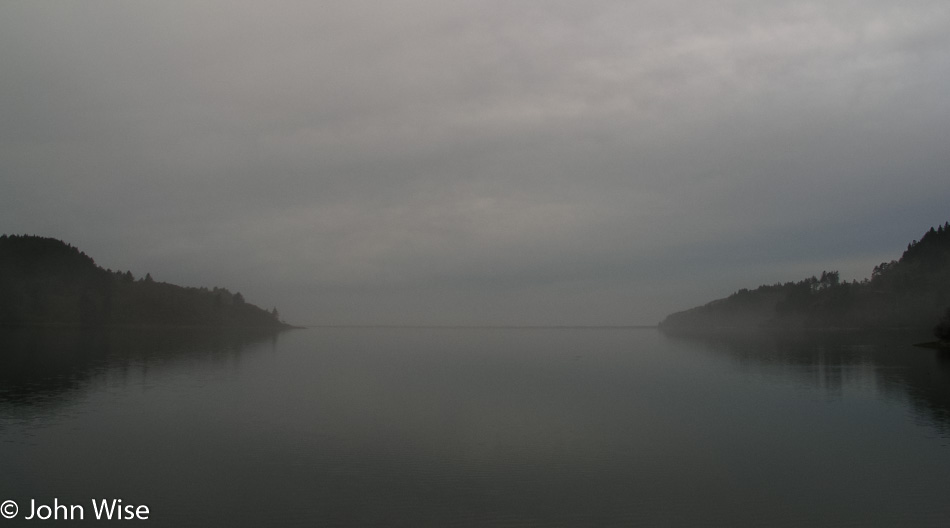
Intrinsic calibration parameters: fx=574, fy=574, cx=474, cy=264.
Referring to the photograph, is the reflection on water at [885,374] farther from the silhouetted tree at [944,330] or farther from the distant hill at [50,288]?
the distant hill at [50,288]

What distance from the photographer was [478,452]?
80.2 feet

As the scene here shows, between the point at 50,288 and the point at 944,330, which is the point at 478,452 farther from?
the point at 50,288

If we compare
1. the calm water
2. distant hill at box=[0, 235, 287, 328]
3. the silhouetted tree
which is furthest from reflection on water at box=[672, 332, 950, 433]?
distant hill at box=[0, 235, 287, 328]

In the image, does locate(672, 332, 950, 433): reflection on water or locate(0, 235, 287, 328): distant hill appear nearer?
locate(672, 332, 950, 433): reflection on water

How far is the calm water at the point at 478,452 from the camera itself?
689 inches

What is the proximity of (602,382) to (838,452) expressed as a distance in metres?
29.3

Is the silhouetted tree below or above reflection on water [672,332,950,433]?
above

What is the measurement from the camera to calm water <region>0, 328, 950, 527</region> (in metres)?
17.5

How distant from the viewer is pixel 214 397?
134ft

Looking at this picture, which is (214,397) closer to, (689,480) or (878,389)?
(689,480)

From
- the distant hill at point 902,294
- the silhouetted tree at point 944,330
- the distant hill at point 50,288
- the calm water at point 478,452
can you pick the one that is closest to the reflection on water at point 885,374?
the calm water at point 478,452

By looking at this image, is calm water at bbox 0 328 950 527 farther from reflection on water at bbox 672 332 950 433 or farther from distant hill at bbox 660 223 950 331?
distant hill at bbox 660 223 950 331

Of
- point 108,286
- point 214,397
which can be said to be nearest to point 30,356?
point 214,397

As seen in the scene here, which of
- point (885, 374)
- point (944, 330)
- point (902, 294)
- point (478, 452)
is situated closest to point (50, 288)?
point (478, 452)
